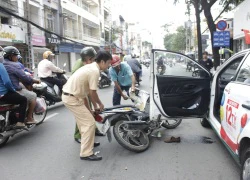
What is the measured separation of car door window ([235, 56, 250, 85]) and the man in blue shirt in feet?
7.83

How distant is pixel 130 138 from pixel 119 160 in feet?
1.55

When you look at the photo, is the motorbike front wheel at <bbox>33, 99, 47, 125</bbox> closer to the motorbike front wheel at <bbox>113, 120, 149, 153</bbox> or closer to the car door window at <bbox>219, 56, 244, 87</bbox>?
the motorbike front wheel at <bbox>113, 120, 149, 153</bbox>

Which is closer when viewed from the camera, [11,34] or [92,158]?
[92,158]

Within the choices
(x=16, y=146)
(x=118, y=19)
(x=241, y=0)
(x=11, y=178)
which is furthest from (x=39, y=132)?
(x=118, y=19)

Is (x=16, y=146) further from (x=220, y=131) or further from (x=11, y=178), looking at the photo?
(x=220, y=131)

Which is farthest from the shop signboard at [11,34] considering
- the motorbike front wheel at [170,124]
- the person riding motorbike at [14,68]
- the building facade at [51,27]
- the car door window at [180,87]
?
the car door window at [180,87]

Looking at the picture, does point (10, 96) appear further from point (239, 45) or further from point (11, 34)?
point (239, 45)

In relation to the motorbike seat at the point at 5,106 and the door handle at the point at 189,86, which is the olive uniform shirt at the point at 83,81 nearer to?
the motorbike seat at the point at 5,106

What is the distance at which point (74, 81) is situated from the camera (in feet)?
13.8

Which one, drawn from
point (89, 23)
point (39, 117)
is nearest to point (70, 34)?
point (89, 23)

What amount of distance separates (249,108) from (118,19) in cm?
6404

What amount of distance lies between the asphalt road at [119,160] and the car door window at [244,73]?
119 cm

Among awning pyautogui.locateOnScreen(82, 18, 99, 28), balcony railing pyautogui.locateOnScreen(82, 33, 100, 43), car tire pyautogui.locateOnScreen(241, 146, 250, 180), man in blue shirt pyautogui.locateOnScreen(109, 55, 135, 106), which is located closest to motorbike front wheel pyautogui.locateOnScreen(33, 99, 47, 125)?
man in blue shirt pyautogui.locateOnScreen(109, 55, 135, 106)

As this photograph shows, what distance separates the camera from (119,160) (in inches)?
169
